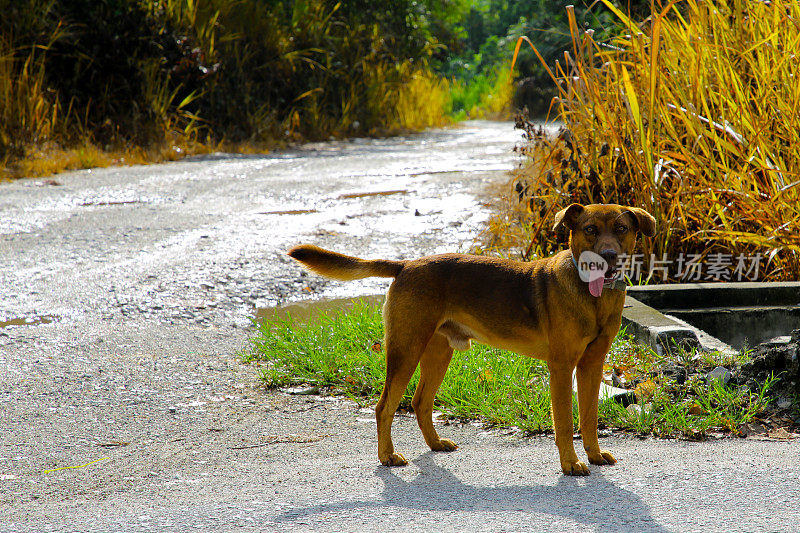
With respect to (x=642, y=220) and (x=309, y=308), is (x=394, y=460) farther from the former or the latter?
(x=309, y=308)

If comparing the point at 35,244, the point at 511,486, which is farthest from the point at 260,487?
the point at 35,244

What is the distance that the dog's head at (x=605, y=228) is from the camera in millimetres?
3084

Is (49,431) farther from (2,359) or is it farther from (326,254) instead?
(326,254)

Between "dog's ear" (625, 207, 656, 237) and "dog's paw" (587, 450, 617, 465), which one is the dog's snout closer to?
"dog's ear" (625, 207, 656, 237)

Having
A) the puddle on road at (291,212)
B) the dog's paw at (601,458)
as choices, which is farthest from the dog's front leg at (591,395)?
the puddle on road at (291,212)

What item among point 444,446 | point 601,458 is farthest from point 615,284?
point 444,446

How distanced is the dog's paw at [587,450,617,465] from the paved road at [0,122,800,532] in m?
0.07

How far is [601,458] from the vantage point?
3334 millimetres

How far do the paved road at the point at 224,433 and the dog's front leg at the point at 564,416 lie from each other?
7cm

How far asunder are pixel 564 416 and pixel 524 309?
1.41ft

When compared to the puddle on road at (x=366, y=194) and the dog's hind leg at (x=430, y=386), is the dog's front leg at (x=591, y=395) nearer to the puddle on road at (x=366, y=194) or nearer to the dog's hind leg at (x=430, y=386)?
the dog's hind leg at (x=430, y=386)

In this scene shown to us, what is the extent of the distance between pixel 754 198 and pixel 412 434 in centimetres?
262

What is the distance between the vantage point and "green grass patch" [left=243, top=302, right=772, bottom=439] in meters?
3.81

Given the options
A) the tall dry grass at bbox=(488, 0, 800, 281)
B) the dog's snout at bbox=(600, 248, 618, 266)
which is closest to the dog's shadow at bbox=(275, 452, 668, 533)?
Answer: the dog's snout at bbox=(600, 248, 618, 266)
